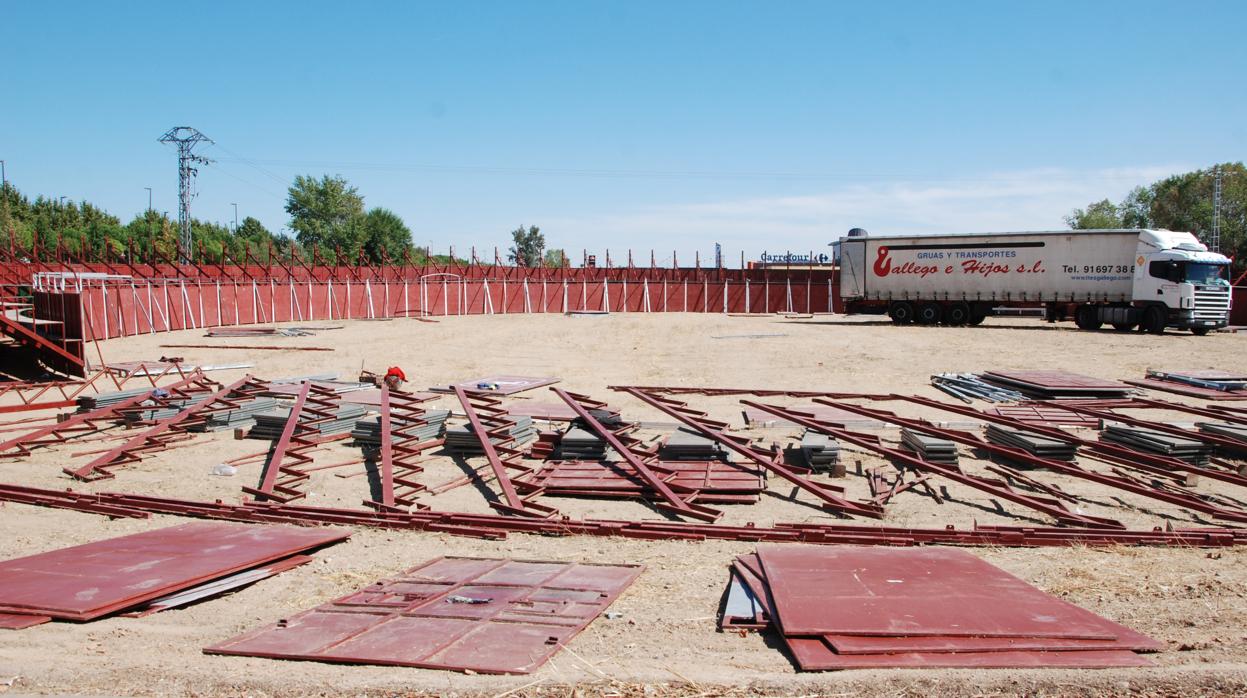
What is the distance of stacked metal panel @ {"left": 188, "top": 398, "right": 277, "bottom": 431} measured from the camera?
14117 millimetres

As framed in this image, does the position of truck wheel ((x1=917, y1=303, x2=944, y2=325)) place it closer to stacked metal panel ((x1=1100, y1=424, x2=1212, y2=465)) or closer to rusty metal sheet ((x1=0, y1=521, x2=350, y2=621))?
stacked metal panel ((x1=1100, y1=424, x2=1212, y2=465))

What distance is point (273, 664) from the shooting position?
529 cm

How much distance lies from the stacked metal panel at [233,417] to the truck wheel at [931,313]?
29011mm

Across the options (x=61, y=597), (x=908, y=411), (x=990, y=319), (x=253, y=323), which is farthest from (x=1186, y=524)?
(x=253, y=323)

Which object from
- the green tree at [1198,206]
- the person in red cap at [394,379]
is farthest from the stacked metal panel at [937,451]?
the green tree at [1198,206]

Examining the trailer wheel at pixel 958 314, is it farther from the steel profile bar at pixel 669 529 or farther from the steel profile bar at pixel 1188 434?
the steel profile bar at pixel 669 529

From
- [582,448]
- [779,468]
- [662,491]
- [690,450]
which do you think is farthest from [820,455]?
[582,448]

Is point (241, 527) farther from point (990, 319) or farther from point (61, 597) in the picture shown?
point (990, 319)

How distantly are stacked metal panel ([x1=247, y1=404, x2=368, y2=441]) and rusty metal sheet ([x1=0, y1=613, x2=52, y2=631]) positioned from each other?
23.3 feet

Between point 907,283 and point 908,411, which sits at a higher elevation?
point 907,283

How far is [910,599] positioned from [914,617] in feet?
1.27

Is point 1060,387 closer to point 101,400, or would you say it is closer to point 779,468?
point 779,468

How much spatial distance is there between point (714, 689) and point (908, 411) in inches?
479

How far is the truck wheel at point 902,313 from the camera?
1463 inches
